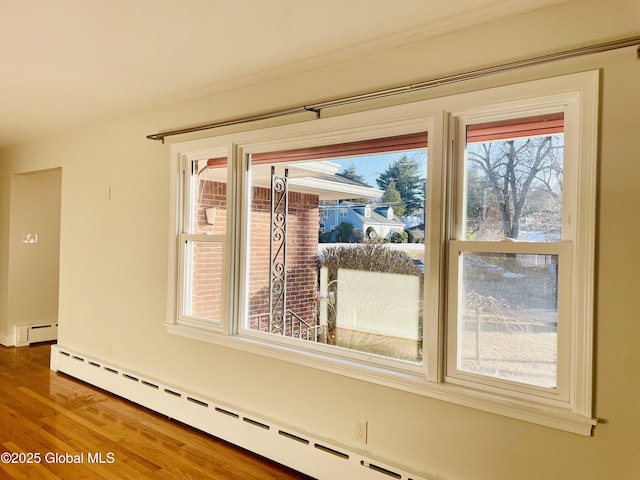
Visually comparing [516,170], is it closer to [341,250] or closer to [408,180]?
[408,180]

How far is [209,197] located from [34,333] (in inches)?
151

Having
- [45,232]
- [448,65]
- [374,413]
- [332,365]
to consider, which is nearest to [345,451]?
[374,413]

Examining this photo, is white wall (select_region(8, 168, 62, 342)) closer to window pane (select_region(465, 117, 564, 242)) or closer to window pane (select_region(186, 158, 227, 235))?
window pane (select_region(186, 158, 227, 235))

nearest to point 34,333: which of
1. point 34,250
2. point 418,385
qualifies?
Answer: point 34,250

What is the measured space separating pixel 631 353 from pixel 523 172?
885 millimetres

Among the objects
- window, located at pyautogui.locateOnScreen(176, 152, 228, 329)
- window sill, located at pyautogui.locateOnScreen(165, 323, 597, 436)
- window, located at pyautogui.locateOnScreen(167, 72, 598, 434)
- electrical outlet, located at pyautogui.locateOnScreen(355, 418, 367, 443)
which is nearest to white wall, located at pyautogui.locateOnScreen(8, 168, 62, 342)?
window, located at pyautogui.locateOnScreen(176, 152, 228, 329)

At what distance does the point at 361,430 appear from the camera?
249 cm

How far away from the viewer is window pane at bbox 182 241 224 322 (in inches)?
132

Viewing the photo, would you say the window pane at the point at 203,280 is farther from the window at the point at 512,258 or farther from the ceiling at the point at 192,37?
the window at the point at 512,258

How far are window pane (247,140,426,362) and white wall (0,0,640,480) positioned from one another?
0.98ft

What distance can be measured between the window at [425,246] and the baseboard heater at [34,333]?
11.0 ft

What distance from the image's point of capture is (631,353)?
5.84ft

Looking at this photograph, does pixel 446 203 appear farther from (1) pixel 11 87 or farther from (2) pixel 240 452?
(1) pixel 11 87

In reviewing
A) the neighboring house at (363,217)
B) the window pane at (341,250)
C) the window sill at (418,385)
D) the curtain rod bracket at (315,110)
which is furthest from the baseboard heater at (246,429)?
the curtain rod bracket at (315,110)
